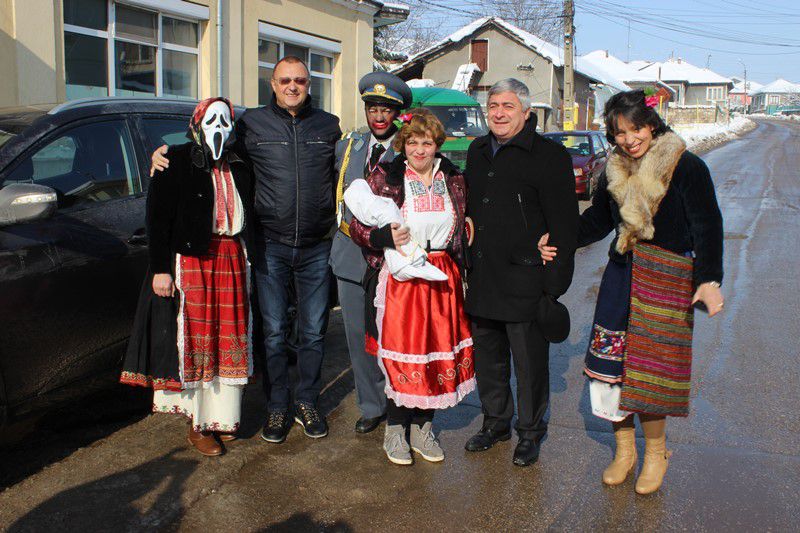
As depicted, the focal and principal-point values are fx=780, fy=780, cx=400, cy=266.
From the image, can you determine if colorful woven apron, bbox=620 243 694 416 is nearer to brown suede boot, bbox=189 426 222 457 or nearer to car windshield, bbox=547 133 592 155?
brown suede boot, bbox=189 426 222 457

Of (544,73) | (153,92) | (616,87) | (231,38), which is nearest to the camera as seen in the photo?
(153,92)

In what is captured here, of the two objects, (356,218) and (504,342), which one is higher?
(356,218)

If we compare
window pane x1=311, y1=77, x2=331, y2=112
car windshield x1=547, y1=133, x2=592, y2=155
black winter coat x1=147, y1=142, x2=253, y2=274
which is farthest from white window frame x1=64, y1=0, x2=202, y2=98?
car windshield x1=547, y1=133, x2=592, y2=155

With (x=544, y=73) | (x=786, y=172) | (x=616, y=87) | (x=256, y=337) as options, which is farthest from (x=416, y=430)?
(x=616, y=87)

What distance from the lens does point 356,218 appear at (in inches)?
154

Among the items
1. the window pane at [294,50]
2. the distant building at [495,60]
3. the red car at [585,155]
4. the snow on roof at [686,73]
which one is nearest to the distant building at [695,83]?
the snow on roof at [686,73]

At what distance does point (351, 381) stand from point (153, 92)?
8197 mm

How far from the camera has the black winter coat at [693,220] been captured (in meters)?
3.45

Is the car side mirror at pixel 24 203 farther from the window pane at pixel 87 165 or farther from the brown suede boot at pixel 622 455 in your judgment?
the brown suede boot at pixel 622 455

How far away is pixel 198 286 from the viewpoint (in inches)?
153

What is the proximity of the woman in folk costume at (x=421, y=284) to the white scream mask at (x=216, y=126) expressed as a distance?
2.48ft

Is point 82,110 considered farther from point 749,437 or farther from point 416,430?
point 749,437

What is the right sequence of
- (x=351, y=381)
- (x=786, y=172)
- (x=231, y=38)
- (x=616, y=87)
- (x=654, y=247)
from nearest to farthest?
(x=654, y=247) → (x=351, y=381) → (x=231, y=38) → (x=786, y=172) → (x=616, y=87)

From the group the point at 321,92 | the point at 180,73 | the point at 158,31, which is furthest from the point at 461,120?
the point at 158,31
